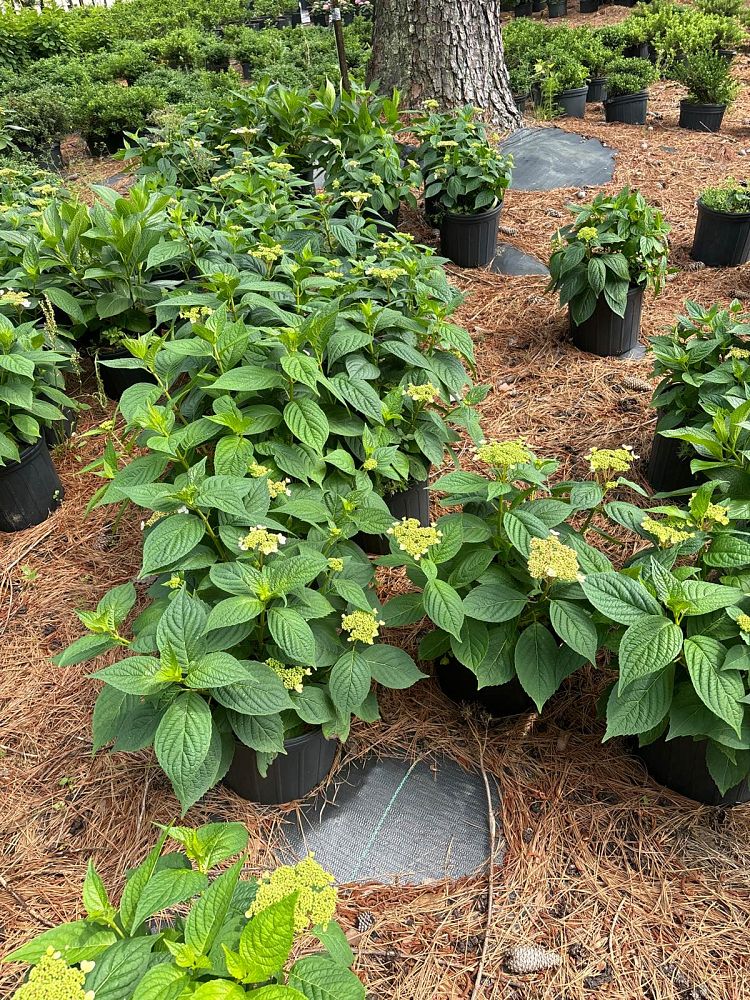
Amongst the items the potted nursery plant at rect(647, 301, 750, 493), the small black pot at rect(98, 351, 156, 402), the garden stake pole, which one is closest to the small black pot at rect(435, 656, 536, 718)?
the potted nursery plant at rect(647, 301, 750, 493)

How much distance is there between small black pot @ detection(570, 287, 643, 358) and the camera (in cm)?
388

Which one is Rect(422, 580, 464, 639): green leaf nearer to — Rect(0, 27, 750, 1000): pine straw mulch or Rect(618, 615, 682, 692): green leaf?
Rect(618, 615, 682, 692): green leaf

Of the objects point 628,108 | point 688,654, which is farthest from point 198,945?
point 628,108

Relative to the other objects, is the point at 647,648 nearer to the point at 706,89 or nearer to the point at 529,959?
the point at 529,959

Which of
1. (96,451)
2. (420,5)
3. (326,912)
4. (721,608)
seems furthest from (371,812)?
(420,5)

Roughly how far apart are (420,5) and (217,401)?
5.54 m

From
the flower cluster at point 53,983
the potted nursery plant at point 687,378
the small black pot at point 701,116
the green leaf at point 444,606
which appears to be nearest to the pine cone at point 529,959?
the green leaf at point 444,606

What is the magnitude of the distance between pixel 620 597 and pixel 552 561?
21cm

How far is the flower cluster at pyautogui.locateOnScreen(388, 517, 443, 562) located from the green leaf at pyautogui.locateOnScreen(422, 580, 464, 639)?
10 cm

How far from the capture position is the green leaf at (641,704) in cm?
174

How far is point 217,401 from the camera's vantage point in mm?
2238

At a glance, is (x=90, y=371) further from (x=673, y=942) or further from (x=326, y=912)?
(x=673, y=942)

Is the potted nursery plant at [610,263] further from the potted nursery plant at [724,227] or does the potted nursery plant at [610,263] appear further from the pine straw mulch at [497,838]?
the pine straw mulch at [497,838]

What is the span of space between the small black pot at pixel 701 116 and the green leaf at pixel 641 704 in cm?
734
